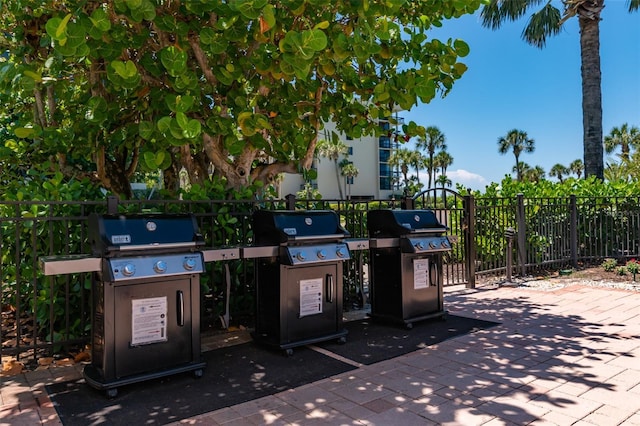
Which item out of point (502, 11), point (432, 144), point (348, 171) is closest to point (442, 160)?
point (432, 144)

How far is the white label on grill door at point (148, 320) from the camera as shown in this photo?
11.1 feet

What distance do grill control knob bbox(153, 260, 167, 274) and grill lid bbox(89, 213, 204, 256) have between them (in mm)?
106

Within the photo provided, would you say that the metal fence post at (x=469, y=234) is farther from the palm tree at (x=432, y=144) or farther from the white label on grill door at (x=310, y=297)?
the palm tree at (x=432, y=144)

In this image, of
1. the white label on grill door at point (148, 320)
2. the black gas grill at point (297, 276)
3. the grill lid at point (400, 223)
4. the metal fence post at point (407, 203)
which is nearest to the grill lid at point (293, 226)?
the black gas grill at point (297, 276)

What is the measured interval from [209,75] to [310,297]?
2.77 metres

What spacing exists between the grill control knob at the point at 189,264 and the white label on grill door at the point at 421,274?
2.67 metres

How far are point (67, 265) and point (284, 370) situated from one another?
6.32ft

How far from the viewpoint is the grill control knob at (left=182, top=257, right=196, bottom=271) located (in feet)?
11.6

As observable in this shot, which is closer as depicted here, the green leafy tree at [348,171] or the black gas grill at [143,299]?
the black gas grill at [143,299]

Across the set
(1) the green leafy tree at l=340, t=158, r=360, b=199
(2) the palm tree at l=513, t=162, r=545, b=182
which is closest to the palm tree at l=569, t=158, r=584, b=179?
(2) the palm tree at l=513, t=162, r=545, b=182

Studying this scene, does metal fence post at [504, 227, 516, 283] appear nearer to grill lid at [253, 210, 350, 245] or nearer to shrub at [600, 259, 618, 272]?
shrub at [600, 259, 618, 272]

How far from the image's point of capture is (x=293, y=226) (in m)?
4.33

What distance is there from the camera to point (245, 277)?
525 cm

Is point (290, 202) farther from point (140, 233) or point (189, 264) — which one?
point (140, 233)
